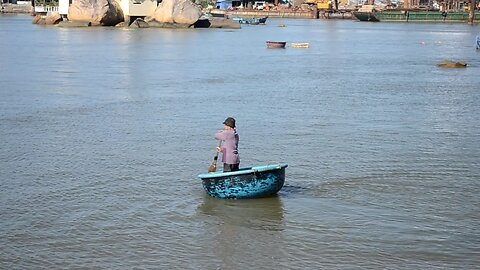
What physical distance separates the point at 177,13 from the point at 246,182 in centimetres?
7964

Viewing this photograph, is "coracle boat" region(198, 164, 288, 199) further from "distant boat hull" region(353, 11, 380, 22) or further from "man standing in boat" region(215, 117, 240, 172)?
"distant boat hull" region(353, 11, 380, 22)

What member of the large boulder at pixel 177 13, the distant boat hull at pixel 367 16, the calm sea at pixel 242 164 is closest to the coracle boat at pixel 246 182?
the calm sea at pixel 242 164

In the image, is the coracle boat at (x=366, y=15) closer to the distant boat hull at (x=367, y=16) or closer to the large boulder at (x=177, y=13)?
the distant boat hull at (x=367, y=16)

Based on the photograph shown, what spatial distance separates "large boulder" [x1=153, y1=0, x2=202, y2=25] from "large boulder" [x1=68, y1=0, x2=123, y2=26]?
538cm

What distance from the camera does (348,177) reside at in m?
16.5

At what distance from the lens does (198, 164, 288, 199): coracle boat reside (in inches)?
544

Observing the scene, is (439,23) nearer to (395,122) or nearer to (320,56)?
(320,56)

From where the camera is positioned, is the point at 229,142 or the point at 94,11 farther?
the point at 94,11

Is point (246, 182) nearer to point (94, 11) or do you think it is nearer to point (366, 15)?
point (94, 11)

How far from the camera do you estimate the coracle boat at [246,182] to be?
13.8 metres

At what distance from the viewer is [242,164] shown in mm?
17688

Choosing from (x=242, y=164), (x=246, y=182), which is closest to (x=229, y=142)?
(x=246, y=182)

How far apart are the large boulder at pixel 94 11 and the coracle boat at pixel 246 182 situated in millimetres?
78416

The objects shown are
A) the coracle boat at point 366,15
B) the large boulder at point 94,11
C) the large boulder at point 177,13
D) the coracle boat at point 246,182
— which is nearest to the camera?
the coracle boat at point 246,182
